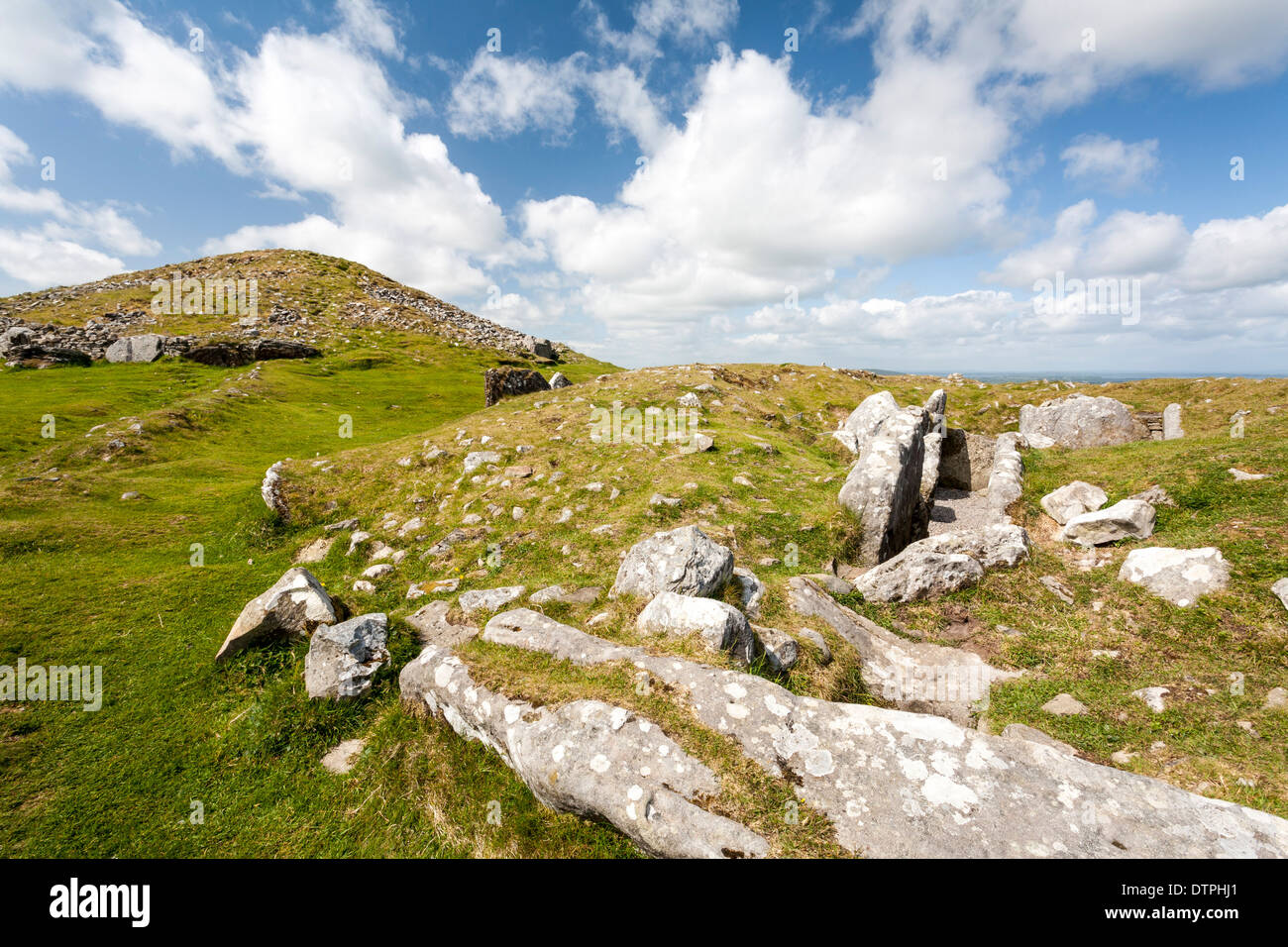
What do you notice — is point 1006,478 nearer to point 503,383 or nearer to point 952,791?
point 952,791

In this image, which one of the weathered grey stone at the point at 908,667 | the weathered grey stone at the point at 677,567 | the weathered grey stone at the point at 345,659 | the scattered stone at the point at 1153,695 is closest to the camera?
the scattered stone at the point at 1153,695

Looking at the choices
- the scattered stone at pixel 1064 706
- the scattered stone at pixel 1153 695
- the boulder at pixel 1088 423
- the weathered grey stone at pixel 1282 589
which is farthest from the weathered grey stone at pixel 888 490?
the boulder at pixel 1088 423

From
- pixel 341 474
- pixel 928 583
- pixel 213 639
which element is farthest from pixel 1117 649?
pixel 341 474

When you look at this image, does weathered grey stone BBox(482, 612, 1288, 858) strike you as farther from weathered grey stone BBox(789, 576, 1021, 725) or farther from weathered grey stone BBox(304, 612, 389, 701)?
weathered grey stone BBox(304, 612, 389, 701)

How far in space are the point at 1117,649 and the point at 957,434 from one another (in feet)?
55.8

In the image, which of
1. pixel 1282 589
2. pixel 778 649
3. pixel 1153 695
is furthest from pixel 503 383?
pixel 1282 589

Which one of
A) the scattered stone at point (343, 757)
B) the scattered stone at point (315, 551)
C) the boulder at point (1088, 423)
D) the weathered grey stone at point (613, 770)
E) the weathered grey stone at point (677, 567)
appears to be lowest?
the scattered stone at point (343, 757)

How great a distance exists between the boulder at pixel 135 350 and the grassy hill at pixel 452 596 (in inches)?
1111

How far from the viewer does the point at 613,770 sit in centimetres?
602

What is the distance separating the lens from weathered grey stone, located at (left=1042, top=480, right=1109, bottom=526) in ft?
57.0

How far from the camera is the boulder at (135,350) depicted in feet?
172

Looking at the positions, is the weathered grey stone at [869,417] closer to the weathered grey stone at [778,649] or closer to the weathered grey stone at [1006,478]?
the weathered grey stone at [1006,478]

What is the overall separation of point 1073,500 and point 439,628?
22.1 m

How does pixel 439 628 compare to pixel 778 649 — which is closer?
pixel 778 649
